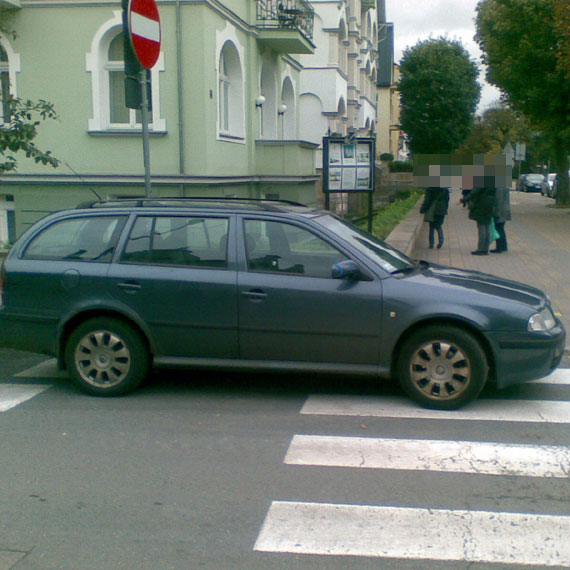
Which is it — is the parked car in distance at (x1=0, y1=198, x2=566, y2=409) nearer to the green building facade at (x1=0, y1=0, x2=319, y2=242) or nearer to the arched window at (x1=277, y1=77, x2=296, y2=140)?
the green building facade at (x1=0, y1=0, x2=319, y2=242)

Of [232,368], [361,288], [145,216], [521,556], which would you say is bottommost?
[521,556]

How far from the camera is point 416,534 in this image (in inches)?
163

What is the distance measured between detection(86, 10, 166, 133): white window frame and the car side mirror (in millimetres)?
8953

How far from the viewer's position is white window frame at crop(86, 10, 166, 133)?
14.3 metres

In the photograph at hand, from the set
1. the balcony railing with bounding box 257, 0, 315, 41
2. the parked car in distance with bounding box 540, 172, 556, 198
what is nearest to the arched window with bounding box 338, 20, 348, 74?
the balcony railing with bounding box 257, 0, 315, 41

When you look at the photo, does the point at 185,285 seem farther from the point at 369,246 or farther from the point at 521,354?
the point at 521,354

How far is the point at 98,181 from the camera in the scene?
14648 mm

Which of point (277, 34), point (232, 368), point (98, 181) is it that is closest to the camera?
point (232, 368)

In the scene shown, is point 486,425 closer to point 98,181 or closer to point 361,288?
point 361,288

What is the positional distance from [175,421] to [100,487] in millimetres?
1319

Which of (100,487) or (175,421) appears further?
(175,421)

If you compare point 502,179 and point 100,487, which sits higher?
point 502,179

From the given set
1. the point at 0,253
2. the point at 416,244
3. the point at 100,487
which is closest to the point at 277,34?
the point at 416,244

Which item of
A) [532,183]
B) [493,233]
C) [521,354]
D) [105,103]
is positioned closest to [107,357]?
[521,354]
